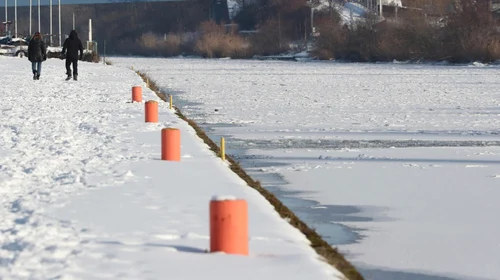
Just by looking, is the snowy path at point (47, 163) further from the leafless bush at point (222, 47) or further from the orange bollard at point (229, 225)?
the leafless bush at point (222, 47)

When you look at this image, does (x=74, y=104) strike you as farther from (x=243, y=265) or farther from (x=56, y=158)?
(x=243, y=265)

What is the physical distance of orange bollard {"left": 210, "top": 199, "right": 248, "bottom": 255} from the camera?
7941mm

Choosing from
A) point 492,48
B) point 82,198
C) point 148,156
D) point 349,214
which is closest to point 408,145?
point 148,156

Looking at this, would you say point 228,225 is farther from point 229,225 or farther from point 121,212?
point 121,212

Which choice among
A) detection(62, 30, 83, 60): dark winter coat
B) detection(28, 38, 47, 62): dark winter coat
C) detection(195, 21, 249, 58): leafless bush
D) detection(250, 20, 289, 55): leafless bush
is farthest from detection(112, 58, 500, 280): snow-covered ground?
detection(250, 20, 289, 55): leafless bush

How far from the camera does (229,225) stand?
7.94 metres

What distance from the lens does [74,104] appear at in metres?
25.0

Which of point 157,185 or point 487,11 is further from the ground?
point 487,11

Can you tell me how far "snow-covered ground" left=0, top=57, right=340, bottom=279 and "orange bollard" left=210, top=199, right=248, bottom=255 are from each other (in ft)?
0.36

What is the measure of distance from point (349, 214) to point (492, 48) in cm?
6354

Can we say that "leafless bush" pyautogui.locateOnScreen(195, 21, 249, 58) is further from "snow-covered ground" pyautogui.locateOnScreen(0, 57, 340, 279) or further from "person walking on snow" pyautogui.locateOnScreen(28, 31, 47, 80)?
"snow-covered ground" pyautogui.locateOnScreen(0, 57, 340, 279)

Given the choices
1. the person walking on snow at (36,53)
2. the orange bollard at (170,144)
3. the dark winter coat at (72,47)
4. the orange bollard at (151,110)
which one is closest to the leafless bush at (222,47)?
the person walking on snow at (36,53)

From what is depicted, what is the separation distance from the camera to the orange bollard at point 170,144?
1384cm

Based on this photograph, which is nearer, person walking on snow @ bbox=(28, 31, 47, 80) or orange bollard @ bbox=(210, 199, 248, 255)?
orange bollard @ bbox=(210, 199, 248, 255)
